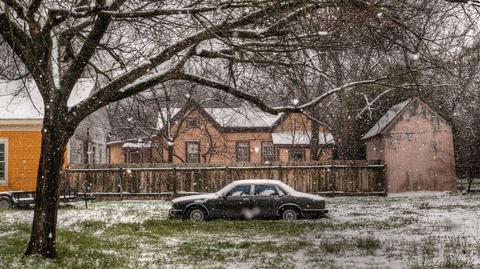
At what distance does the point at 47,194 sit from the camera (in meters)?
9.44

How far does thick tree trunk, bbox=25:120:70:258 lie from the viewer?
945 centimetres

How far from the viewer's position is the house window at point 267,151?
131 feet

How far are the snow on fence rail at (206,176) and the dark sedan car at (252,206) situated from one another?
9.90 m

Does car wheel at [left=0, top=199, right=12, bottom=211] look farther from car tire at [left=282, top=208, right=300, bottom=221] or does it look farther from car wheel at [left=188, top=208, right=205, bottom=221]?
car tire at [left=282, top=208, right=300, bottom=221]

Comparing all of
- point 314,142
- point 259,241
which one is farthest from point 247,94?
point 314,142

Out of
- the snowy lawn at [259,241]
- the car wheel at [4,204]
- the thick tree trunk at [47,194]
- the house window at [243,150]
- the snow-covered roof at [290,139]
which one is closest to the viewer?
the snowy lawn at [259,241]

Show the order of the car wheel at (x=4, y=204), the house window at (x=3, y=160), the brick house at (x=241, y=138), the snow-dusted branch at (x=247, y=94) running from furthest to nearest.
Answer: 1. the brick house at (x=241, y=138)
2. the house window at (x=3, y=160)
3. the car wheel at (x=4, y=204)
4. the snow-dusted branch at (x=247, y=94)

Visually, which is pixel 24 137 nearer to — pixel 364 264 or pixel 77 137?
pixel 77 137

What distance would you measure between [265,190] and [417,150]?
51.7 feet

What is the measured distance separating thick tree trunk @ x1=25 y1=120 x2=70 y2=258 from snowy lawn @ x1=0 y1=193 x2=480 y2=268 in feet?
1.11

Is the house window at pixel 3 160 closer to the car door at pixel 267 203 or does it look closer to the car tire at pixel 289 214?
the car door at pixel 267 203

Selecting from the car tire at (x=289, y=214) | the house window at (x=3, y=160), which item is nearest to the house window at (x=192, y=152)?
the house window at (x=3, y=160)

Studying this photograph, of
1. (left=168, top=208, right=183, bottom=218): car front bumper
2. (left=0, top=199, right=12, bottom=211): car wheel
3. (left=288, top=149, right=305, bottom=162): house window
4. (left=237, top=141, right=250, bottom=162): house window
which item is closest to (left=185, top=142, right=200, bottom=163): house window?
(left=237, top=141, right=250, bottom=162): house window

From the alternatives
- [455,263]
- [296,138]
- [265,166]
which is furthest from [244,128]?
[455,263]
